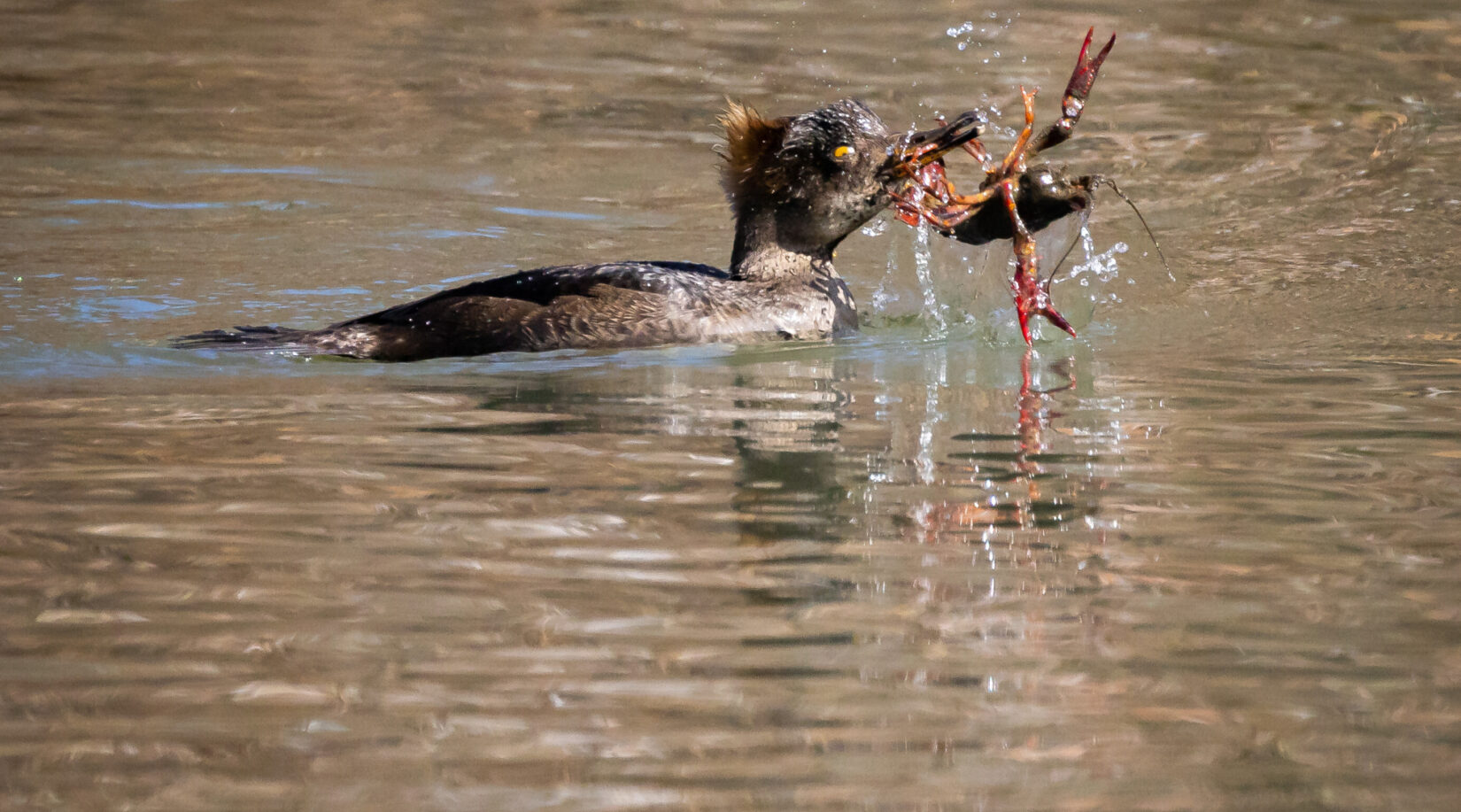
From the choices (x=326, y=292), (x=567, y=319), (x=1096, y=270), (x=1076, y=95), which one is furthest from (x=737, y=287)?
(x=326, y=292)

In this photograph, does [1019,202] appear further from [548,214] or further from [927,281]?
[548,214]

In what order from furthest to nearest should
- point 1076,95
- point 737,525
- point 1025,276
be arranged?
point 1025,276
point 1076,95
point 737,525

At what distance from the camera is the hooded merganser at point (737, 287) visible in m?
6.56

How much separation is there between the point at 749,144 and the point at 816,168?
1.10 feet

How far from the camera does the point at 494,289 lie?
22.2 ft

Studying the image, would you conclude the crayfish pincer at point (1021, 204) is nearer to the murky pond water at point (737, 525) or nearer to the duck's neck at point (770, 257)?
the murky pond water at point (737, 525)

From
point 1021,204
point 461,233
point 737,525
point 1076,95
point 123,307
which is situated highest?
point 1076,95

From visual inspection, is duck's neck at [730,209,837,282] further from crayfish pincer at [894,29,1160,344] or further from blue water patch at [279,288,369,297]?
blue water patch at [279,288,369,297]

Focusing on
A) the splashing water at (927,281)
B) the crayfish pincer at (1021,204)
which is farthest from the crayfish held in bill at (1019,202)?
the splashing water at (927,281)

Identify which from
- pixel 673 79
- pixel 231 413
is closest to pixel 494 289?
pixel 231 413

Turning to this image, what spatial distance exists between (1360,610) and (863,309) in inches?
181

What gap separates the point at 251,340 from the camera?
6.74 metres

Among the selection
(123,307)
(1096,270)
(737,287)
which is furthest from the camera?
(1096,270)

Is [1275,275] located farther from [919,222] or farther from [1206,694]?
[1206,694]
